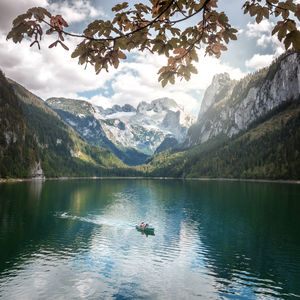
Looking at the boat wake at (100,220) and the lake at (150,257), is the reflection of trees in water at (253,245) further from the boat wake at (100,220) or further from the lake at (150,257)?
the boat wake at (100,220)

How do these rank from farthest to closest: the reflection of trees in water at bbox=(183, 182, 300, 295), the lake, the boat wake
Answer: the boat wake < the reflection of trees in water at bbox=(183, 182, 300, 295) < the lake

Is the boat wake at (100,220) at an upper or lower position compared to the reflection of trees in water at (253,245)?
lower

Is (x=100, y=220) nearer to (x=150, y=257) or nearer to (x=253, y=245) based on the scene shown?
(x=150, y=257)

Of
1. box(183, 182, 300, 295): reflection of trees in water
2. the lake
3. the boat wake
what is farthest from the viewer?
the boat wake

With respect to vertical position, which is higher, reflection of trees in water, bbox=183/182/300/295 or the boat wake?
reflection of trees in water, bbox=183/182/300/295

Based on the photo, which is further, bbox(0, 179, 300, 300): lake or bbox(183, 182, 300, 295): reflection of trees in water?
bbox(183, 182, 300, 295): reflection of trees in water

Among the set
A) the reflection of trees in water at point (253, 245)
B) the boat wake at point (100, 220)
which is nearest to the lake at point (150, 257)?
the reflection of trees in water at point (253, 245)

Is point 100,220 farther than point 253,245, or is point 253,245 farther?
point 100,220

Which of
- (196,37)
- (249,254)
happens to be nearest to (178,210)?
(249,254)

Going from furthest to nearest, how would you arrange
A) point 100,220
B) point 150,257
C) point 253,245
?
point 100,220 < point 253,245 < point 150,257

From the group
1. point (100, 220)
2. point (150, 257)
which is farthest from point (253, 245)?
point (100, 220)

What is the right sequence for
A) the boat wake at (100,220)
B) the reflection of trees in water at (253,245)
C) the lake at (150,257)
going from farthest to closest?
1. the boat wake at (100,220)
2. the reflection of trees in water at (253,245)
3. the lake at (150,257)

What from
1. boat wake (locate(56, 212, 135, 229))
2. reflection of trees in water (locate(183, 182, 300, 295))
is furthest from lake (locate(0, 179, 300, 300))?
boat wake (locate(56, 212, 135, 229))

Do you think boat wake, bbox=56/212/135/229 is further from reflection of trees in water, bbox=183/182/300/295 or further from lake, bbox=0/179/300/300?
reflection of trees in water, bbox=183/182/300/295
